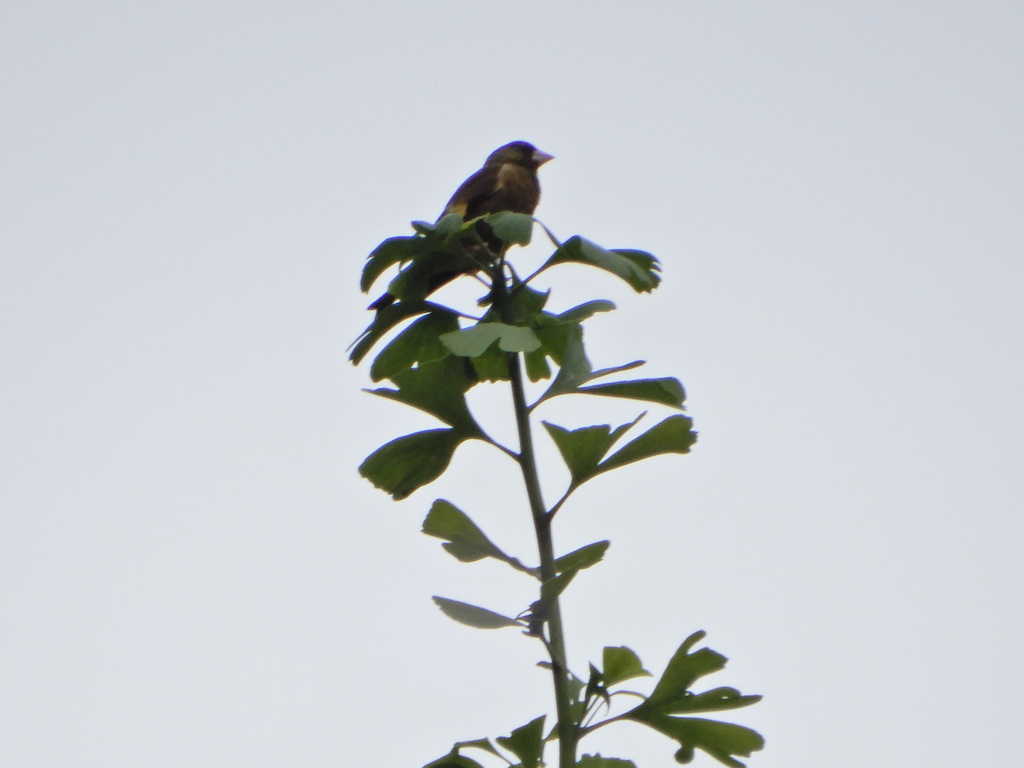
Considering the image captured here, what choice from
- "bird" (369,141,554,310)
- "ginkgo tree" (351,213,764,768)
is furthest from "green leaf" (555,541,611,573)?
"bird" (369,141,554,310)

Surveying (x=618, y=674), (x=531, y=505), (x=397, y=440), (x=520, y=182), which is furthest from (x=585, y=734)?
(x=520, y=182)

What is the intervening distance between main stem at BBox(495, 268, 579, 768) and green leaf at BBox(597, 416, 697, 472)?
15 cm

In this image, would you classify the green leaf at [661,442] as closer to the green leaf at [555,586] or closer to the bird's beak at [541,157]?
the green leaf at [555,586]

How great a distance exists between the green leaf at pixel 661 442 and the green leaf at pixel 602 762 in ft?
1.40

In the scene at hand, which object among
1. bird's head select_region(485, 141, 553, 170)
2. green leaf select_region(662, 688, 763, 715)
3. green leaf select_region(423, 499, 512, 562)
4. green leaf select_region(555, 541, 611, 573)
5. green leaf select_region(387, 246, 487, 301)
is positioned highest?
bird's head select_region(485, 141, 553, 170)

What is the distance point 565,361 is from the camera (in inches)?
60.6

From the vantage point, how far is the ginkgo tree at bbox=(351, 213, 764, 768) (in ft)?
4.68

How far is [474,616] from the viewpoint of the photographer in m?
1.43

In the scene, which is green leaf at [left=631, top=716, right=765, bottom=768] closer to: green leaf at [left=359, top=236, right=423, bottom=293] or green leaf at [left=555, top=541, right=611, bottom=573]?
green leaf at [left=555, top=541, right=611, bottom=573]

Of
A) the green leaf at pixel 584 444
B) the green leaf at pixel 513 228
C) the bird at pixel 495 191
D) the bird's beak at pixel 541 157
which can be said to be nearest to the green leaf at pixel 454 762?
the green leaf at pixel 584 444

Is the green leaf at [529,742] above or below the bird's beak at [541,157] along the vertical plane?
below

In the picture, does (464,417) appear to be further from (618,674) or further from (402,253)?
(618,674)

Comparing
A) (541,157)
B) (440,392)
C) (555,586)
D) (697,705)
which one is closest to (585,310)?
(440,392)

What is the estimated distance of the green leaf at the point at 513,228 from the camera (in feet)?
4.90
